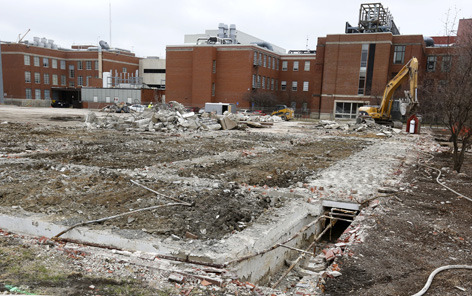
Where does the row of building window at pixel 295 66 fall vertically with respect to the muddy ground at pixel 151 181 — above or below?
above

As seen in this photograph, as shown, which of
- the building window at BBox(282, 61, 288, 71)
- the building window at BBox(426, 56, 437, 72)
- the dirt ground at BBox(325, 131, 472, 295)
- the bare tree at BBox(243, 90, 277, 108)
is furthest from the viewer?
the building window at BBox(282, 61, 288, 71)

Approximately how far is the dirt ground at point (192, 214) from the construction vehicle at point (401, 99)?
15.4 meters

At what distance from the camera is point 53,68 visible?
75.2 meters

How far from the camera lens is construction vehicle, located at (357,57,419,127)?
27.2 meters

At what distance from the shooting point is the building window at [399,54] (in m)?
50.9

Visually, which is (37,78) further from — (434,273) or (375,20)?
(434,273)

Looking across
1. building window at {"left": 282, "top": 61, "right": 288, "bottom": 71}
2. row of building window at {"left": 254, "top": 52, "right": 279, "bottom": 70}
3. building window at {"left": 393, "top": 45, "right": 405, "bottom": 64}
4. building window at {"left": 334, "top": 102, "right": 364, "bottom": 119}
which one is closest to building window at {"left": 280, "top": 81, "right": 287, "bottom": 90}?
building window at {"left": 282, "top": 61, "right": 288, "bottom": 71}

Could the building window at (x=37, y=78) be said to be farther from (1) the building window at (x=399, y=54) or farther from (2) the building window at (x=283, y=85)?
(1) the building window at (x=399, y=54)

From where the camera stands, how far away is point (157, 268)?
177 inches

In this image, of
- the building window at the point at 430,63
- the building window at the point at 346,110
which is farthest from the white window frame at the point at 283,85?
the building window at the point at 430,63

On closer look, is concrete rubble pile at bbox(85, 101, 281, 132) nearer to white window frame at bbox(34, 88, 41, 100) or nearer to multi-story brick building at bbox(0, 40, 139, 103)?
multi-story brick building at bbox(0, 40, 139, 103)

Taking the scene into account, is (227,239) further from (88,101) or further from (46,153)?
(88,101)

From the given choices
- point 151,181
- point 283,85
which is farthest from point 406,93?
point 283,85

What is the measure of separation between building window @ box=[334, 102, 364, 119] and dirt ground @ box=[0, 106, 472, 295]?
40243mm
